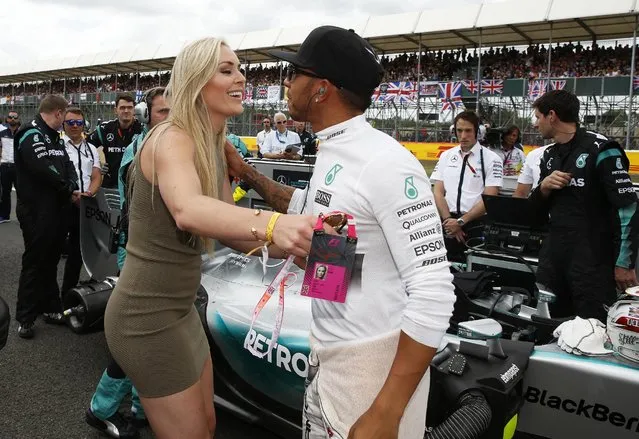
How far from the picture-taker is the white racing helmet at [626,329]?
211cm

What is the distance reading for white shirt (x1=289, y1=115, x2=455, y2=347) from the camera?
1257 mm

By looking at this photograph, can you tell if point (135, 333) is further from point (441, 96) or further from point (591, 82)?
point (441, 96)

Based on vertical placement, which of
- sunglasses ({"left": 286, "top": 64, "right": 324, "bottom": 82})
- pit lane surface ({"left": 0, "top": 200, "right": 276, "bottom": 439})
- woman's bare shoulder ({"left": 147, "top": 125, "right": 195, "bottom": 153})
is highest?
sunglasses ({"left": 286, "top": 64, "right": 324, "bottom": 82})

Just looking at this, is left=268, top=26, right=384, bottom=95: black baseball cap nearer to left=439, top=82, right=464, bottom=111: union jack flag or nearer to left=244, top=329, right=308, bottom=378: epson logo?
left=244, top=329, right=308, bottom=378: epson logo

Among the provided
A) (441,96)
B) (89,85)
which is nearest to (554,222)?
(441,96)

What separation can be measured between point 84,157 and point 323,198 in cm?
525

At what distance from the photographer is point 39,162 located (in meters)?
4.66

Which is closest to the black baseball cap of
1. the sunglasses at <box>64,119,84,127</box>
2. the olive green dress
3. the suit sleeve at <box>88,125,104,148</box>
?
the olive green dress

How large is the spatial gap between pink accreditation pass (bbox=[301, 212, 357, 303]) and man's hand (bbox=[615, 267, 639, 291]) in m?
2.77

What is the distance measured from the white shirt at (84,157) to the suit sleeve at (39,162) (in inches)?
41.8

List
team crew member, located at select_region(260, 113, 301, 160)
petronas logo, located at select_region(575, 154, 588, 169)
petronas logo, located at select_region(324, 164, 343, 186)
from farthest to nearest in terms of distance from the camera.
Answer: team crew member, located at select_region(260, 113, 301, 160) → petronas logo, located at select_region(575, 154, 588, 169) → petronas logo, located at select_region(324, 164, 343, 186)

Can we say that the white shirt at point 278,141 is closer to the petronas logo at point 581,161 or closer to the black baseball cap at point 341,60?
the petronas logo at point 581,161

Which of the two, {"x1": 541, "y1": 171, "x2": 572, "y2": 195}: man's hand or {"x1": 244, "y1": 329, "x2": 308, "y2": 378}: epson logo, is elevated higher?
{"x1": 541, "y1": 171, "x2": 572, "y2": 195}: man's hand

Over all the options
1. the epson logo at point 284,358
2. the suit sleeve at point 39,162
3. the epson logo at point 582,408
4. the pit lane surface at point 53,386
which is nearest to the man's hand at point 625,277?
the epson logo at point 582,408
